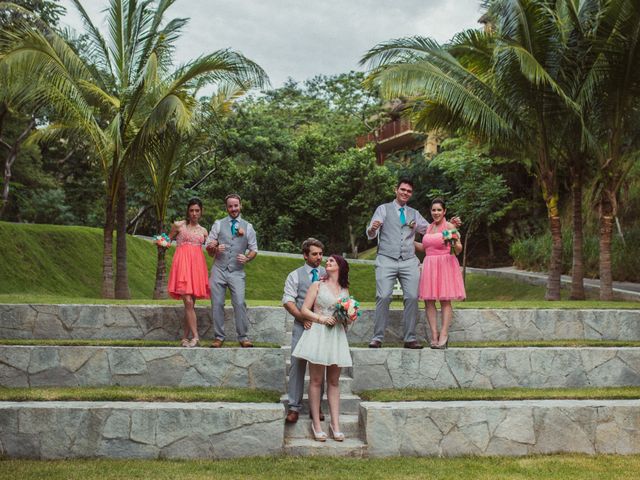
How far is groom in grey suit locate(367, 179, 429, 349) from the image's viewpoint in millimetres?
8930

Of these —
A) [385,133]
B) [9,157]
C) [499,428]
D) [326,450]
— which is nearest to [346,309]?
[326,450]

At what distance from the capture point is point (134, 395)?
7516 mm

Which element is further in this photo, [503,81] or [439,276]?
[503,81]

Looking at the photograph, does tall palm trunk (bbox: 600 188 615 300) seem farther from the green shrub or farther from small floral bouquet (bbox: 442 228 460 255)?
small floral bouquet (bbox: 442 228 460 255)

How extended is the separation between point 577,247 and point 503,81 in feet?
12.8

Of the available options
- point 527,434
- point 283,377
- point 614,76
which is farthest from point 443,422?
point 614,76

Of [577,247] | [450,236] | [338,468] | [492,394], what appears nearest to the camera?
[338,468]

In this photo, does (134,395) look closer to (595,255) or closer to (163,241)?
(163,241)

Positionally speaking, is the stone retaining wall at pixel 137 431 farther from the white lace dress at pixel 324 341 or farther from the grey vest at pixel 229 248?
the grey vest at pixel 229 248

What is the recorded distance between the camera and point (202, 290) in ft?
30.0

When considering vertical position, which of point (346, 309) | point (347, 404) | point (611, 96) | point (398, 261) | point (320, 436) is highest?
point (611, 96)

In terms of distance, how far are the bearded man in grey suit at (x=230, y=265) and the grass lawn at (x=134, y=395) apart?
47.1 inches

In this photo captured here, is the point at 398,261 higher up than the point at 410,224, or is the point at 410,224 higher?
the point at 410,224

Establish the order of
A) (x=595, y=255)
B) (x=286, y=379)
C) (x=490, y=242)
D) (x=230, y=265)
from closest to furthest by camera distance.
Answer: (x=286, y=379) → (x=230, y=265) → (x=595, y=255) → (x=490, y=242)
